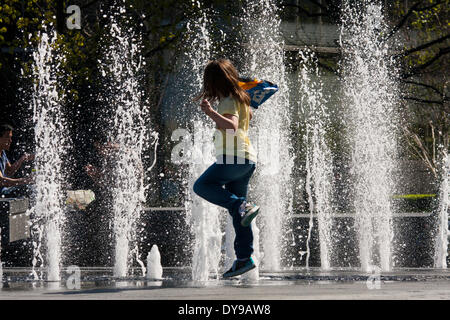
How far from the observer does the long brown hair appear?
509 centimetres

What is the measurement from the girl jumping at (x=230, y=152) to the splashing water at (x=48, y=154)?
2.11 metres

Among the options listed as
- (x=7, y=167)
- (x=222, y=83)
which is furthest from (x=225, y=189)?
(x=7, y=167)

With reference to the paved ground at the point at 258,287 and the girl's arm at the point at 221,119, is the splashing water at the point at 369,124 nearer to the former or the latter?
the paved ground at the point at 258,287

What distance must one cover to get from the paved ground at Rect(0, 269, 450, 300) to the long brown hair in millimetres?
1281

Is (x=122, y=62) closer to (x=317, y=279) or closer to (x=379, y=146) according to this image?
(x=379, y=146)

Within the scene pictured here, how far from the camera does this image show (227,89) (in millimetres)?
5082

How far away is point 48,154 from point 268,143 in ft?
10.3

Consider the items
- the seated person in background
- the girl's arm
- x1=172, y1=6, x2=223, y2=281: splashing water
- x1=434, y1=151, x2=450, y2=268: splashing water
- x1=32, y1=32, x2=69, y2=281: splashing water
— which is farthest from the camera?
x1=32, y1=32, x2=69, y2=281: splashing water

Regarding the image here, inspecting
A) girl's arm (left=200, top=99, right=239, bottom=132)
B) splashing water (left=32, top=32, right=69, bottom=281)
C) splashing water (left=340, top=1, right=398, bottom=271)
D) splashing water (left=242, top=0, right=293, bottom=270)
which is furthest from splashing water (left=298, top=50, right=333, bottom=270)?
girl's arm (left=200, top=99, right=239, bottom=132)

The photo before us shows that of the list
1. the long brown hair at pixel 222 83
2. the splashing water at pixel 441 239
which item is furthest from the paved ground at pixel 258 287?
the long brown hair at pixel 222 83

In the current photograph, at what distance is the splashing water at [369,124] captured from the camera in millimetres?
8227

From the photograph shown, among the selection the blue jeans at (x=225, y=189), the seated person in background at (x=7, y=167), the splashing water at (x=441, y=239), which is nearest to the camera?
the blue jeans at (x=225, y=189)

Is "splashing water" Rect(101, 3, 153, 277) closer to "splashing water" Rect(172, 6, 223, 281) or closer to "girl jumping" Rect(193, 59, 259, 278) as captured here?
"splashing water" Rect(172, 6, 223, 281)

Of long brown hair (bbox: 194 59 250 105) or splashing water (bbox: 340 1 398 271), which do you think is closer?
long brown hair (bbox: 194 59 250 105)
